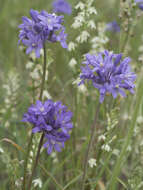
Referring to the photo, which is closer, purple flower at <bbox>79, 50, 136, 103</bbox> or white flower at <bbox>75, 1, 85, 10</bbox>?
purple flower at <bbox>79, 50, 136, 103</bbox>

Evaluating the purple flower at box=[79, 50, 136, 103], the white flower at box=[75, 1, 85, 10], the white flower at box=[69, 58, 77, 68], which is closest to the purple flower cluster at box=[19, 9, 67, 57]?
the purple flower at box=[79, 50, 136, 103]

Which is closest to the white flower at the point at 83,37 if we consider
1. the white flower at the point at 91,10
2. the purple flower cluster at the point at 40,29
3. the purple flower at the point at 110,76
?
the white flower at the point at 91,10

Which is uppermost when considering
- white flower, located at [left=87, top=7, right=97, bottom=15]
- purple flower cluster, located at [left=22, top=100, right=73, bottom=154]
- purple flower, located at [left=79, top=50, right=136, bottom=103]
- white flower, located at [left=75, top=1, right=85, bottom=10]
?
white flower, located at [left=75, top=1, right=85, bottom=10]

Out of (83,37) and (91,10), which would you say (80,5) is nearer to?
(91,10)

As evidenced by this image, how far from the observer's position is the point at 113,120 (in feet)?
6.92

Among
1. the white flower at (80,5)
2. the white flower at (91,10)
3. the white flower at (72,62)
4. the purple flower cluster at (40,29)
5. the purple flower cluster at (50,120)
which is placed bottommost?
the purple flower cluster at (50,120)

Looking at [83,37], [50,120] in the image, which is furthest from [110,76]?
[83,37]

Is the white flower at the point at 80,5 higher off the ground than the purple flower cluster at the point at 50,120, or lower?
higher

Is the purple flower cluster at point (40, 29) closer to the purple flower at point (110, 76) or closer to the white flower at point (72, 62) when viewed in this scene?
the purple flower at point (110, 76)

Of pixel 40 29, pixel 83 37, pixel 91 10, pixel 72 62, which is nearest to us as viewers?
pixel 40 29

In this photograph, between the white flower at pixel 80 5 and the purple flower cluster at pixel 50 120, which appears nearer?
the purple flower cluster at pixel 50 120

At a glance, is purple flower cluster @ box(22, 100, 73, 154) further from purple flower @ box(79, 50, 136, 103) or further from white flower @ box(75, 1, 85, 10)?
white flower @ box(75, 1, 85, 10)

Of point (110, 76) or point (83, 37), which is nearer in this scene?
point (110, 76)

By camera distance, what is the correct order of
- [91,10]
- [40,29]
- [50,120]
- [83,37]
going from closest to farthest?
[50,120], [40,29], [91,10], [83,37]
